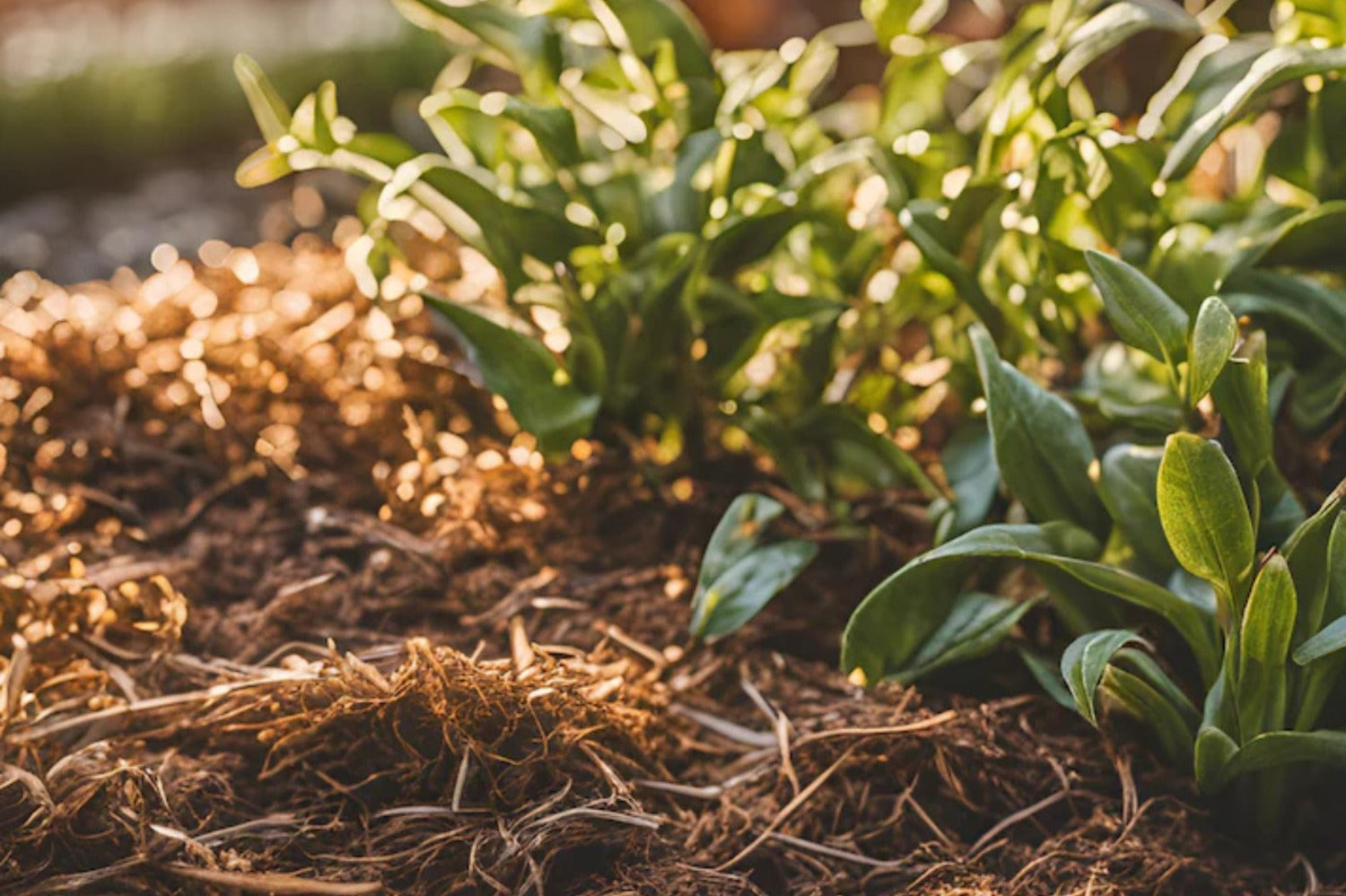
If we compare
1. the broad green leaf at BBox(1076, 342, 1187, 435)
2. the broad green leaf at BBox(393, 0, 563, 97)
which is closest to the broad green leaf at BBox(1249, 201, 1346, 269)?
the broad green leaf at BBox(1076, 342, 1187, 435)

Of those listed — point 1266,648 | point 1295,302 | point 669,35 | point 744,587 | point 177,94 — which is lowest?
point 177,94

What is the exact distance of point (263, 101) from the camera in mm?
1059

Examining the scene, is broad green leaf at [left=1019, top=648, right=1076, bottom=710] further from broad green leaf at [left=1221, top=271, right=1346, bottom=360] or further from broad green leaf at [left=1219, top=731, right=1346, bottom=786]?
broad green leaf at [left=1221, top=271, right=1346, bottom=360]

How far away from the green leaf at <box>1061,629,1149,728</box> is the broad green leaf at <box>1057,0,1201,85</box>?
48cm

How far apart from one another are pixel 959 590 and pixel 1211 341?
291 mm

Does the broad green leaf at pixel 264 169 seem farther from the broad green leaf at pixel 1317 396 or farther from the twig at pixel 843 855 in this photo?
the broad green leaf at pixel 1317 396

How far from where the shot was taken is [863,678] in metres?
0.90

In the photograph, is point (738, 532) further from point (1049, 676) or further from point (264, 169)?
point (264, 169)

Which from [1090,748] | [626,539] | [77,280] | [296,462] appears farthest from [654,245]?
[77,280]

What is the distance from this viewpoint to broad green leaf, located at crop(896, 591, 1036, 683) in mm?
909

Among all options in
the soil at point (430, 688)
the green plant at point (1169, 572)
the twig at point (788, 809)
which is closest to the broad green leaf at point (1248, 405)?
the green plant at point (1169, 572)

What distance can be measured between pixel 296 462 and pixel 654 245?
0.43m

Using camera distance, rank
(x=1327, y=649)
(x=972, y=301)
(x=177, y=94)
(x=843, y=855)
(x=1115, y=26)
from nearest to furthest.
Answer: (x=1327, y=649), (x=843, y=855), (x=1115, y=26), (x=972, y=301), (x=177, y=94)

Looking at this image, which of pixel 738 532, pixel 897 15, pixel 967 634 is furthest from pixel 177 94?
pixel 967 634
